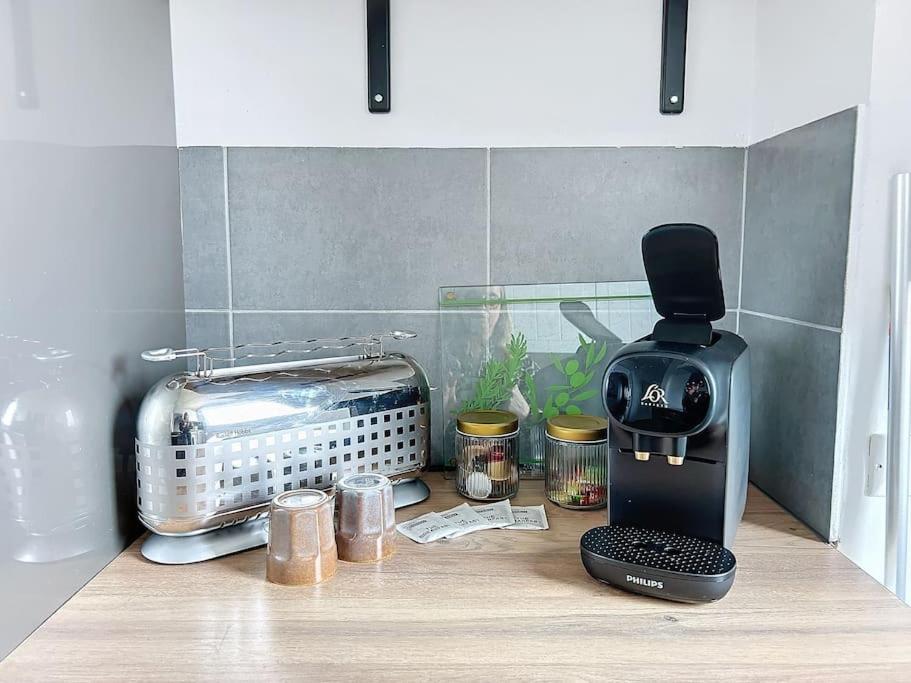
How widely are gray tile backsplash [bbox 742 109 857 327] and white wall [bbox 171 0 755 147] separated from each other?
13 centimetres

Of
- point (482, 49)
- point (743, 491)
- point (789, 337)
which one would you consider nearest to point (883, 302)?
point (789, 337)

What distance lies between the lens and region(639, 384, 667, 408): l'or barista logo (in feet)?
2.76

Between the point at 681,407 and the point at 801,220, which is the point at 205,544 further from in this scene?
the point at 801,220

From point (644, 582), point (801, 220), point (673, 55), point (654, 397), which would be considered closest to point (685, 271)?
point (654, 397)

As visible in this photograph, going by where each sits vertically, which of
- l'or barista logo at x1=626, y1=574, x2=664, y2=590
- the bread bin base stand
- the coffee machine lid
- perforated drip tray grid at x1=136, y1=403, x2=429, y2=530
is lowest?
the bread bin base stand

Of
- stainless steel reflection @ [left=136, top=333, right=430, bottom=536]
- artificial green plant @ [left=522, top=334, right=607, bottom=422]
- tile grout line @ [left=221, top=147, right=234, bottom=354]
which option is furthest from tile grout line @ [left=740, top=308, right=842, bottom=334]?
tile grout line @ [left=221, top=147, right=234, bottom=354]

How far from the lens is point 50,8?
30.4 inches

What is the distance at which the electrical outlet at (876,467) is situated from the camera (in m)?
Answer: 0.91

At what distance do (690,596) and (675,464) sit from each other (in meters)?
0.16

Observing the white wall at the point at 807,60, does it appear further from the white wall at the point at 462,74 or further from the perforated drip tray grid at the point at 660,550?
the perforated drip tray grid at the point at 660,550

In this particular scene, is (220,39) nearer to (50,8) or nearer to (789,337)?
(50,8)

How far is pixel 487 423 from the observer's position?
108 centimetres

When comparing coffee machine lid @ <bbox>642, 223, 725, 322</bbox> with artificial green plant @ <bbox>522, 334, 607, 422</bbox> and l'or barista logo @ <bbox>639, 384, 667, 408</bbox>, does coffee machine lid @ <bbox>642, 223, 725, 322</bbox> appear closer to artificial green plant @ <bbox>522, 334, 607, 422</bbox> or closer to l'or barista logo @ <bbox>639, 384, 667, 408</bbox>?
l'or barista logo @ <bbox>639, 384, 667, 408</bbox>


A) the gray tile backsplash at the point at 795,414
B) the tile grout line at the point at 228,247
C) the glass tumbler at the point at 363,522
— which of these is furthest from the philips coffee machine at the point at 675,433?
the tile grout line at the point at 228,247
